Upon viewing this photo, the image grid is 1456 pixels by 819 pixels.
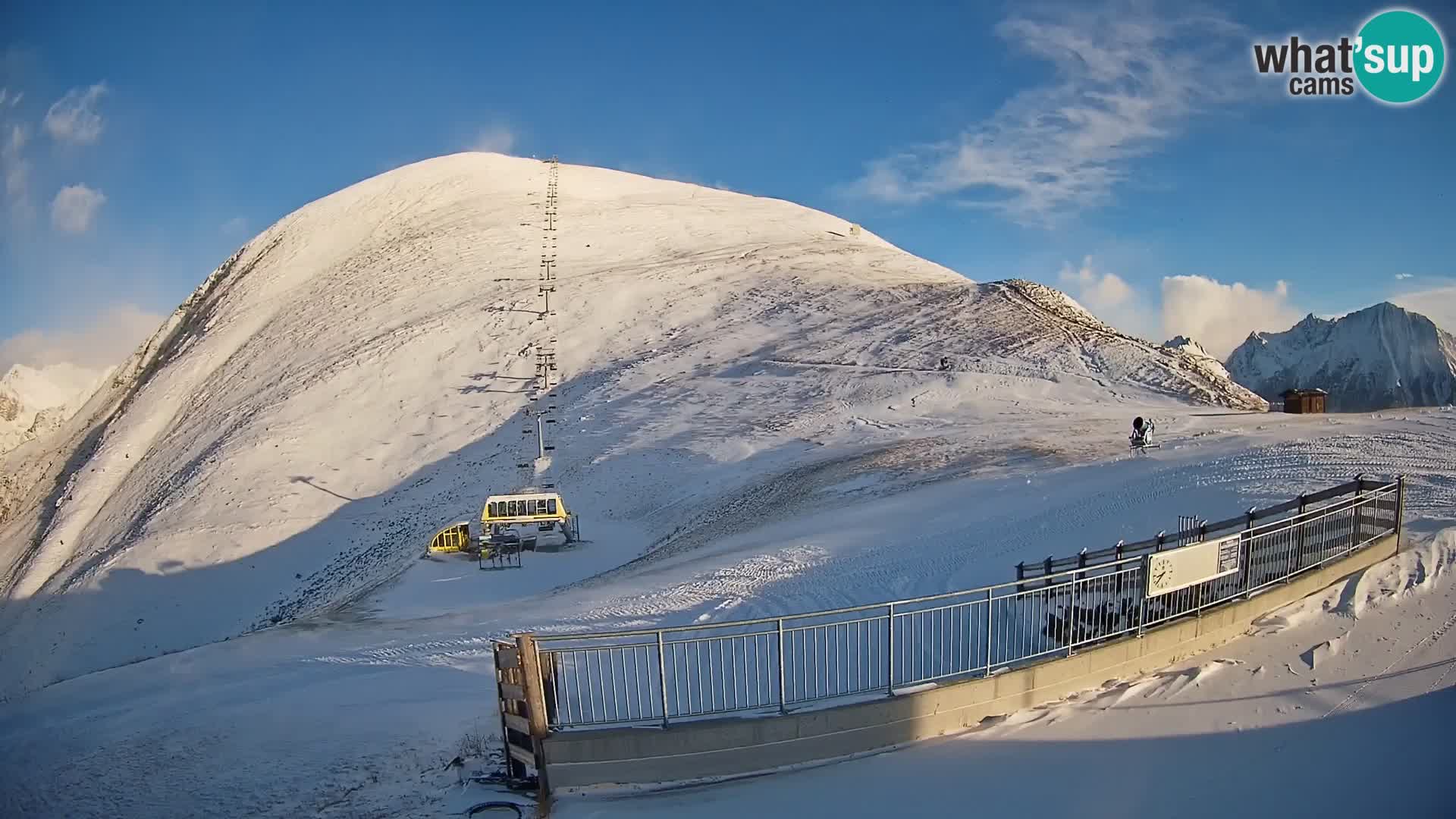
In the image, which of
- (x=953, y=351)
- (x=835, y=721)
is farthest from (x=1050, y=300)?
(x=835, y=721)

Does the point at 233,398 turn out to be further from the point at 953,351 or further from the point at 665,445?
the point at 953,351

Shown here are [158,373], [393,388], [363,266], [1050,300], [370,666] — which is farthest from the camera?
[363,266]

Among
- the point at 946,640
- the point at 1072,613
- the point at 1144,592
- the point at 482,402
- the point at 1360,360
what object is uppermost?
the point at 1360,360

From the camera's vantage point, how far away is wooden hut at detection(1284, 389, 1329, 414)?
32156 millimetres

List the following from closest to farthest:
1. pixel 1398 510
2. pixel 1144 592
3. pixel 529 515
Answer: pixel 1144 592 → pixel 1398 510 → pixel 529 515

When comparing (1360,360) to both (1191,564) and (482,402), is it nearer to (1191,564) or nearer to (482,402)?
(482,402)

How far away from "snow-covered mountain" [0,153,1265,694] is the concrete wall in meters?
15.5

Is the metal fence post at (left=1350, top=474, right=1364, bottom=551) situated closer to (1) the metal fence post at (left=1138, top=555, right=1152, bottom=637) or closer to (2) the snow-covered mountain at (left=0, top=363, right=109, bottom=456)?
(1) the metal fence post at (left=1138, top=555, right=1152, bottom=637)

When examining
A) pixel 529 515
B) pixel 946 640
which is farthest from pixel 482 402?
pixel 946 640

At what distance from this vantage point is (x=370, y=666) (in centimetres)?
1410

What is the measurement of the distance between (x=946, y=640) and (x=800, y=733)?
14.6 ft

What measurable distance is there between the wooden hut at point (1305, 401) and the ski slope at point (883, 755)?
10.6 metres

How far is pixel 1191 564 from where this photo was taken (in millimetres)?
10336

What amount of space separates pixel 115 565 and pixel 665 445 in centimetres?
2041
